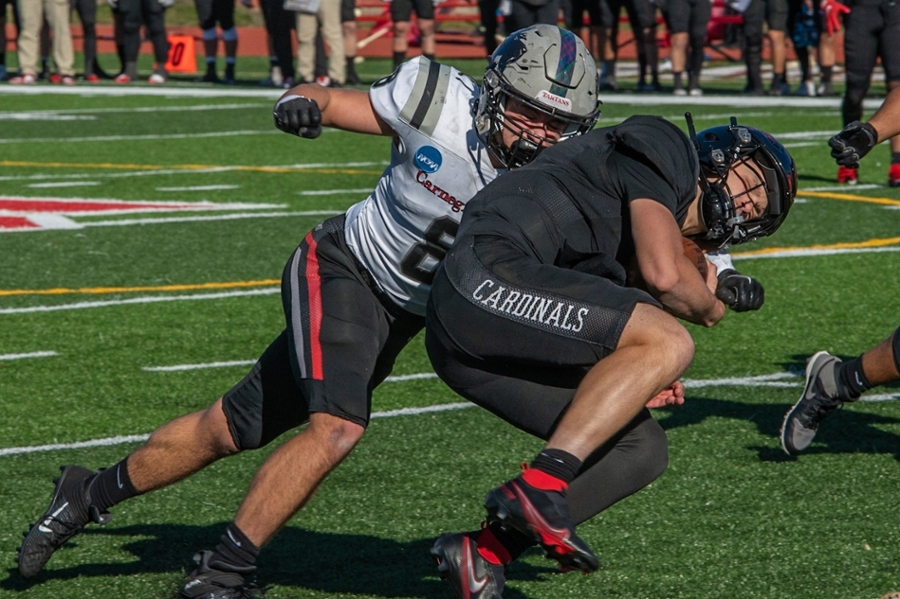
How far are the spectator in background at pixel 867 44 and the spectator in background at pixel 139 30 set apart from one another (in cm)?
1126

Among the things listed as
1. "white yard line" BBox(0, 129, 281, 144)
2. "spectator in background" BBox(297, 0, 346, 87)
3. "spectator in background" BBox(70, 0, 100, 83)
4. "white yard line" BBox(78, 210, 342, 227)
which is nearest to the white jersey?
"white yard line" BBox(78, 210, 342, 227)

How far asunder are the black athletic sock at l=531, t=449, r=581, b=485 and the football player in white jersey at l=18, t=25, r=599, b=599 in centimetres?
71

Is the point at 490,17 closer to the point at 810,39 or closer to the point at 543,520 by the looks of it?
the point at 810,39

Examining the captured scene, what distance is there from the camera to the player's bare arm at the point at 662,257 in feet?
11.5

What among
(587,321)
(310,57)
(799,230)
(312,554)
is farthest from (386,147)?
(587,321)

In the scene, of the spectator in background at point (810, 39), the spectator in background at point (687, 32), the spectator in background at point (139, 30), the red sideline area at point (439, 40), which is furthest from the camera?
the red sideline area at point (439, 40)

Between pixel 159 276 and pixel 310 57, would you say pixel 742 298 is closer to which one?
pixel 159 276

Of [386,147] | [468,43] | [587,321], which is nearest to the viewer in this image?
[587,321]

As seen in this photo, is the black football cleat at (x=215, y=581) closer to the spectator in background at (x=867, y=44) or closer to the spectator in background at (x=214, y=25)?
the spectator in background at (x=867, y=44)

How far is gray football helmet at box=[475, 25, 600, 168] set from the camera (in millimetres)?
3926

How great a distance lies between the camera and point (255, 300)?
7891mm

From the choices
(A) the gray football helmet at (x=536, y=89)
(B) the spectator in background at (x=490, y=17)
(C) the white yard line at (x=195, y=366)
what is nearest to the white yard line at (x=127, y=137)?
(B) the spectator in background at (x=490, y=17)

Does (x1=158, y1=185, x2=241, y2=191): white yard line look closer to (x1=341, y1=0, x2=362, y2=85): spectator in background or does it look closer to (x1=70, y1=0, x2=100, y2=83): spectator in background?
(x1=341, y1=0, x2=362, y2=85): spectator in background

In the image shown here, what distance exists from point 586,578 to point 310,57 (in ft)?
48.4
